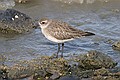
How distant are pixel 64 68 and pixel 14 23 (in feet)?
10.4

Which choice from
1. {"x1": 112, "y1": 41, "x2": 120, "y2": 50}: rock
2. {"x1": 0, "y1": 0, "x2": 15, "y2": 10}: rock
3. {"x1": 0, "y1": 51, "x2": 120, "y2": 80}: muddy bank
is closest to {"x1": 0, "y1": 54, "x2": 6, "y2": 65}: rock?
{"x1": 0, "y1": 51, "x2": 120, "y2": 80}: muddy bank

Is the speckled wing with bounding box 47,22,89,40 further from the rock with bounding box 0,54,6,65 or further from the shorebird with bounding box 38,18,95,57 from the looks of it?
the rock with bounding box 0,54,6,65

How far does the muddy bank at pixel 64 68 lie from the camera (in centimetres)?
714

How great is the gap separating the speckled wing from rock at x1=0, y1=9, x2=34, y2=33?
1.81m

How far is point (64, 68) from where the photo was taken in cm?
764

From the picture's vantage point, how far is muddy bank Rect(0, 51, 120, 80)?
714 cm

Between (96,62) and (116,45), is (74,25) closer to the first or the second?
(116,45)

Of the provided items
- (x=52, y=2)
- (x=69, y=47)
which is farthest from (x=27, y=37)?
(x=52, y=2)

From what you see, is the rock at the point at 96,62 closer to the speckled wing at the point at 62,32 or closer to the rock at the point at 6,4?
the speckled wing at the point at 62,32

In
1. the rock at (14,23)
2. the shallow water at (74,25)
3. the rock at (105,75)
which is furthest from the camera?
the rock at (14,23)

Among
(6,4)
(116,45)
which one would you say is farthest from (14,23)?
(116,45)

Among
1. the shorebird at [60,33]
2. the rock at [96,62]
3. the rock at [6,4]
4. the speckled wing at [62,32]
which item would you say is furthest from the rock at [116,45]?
the rock at [6,4]

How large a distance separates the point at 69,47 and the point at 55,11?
2.94 metres

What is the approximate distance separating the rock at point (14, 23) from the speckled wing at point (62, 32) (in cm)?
181
